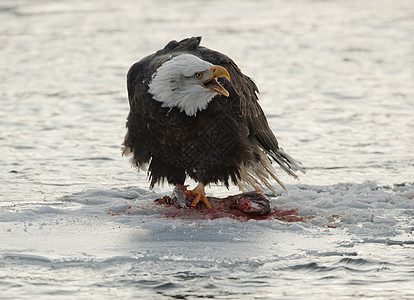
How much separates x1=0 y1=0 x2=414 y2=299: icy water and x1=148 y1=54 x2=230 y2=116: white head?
0.86m

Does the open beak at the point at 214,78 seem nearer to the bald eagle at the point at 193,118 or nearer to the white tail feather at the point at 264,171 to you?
the bald eagle at the point at 193,118

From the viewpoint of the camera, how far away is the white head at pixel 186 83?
240 inches

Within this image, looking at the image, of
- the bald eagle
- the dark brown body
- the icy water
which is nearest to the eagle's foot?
the bald eagle

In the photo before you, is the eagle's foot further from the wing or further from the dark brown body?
the wing

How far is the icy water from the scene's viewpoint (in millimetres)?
5020

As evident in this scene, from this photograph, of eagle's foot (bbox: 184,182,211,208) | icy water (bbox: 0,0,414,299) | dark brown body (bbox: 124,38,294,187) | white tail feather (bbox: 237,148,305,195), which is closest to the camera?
icy water (bbox: 0,0,414,299)

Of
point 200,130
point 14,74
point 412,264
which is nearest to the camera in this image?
point 412,264

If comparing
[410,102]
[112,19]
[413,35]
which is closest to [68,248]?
[410,102]

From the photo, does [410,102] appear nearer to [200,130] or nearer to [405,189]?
[405,189]

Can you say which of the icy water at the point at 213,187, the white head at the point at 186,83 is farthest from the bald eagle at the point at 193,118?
the icy water at the point at 213,187

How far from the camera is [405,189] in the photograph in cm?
725

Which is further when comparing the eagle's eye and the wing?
the wing

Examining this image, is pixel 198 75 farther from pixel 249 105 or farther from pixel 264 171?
pixel 264 171

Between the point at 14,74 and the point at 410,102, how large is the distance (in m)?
5.77
